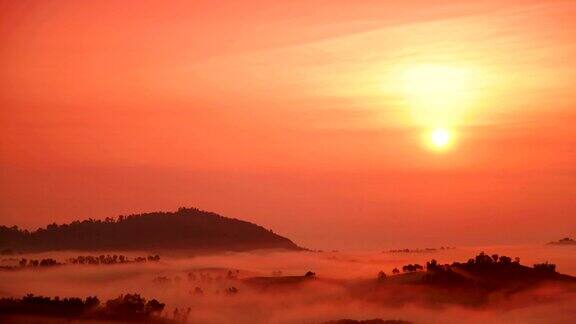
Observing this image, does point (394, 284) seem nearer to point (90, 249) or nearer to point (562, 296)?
point (562, 296)

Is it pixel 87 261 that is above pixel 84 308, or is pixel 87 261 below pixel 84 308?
above

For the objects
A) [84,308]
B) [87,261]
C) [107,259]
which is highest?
[107,259]

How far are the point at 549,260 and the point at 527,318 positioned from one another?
61.5 feet

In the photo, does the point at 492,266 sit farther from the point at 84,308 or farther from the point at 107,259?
the point at 107,259

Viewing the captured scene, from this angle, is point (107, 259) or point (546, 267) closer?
point (546, 267)

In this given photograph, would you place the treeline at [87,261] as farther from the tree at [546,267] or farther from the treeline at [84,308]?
the tree at [546,267]

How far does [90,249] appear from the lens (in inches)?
7485

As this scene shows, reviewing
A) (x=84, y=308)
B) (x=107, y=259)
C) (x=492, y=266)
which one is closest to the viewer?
(x=84, y=308)

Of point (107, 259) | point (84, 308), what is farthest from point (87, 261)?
point (84, 308)

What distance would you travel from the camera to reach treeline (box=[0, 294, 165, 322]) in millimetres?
101875

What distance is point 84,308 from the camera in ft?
342

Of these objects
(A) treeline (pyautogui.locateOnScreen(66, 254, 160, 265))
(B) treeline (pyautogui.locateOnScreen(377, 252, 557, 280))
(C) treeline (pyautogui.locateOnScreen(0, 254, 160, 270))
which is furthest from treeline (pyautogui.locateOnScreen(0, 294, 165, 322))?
(A) treeline (pyautogui.locateOnScreen(66, 254, 160, 265))

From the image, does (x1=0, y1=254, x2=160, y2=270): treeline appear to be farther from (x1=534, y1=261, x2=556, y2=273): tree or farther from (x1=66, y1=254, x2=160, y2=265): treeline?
(x1=534, y1=261, x2=556, y2=273): tree

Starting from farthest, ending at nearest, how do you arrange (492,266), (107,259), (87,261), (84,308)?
(107,259) < (87,261) < (492,266) < (84,308)
